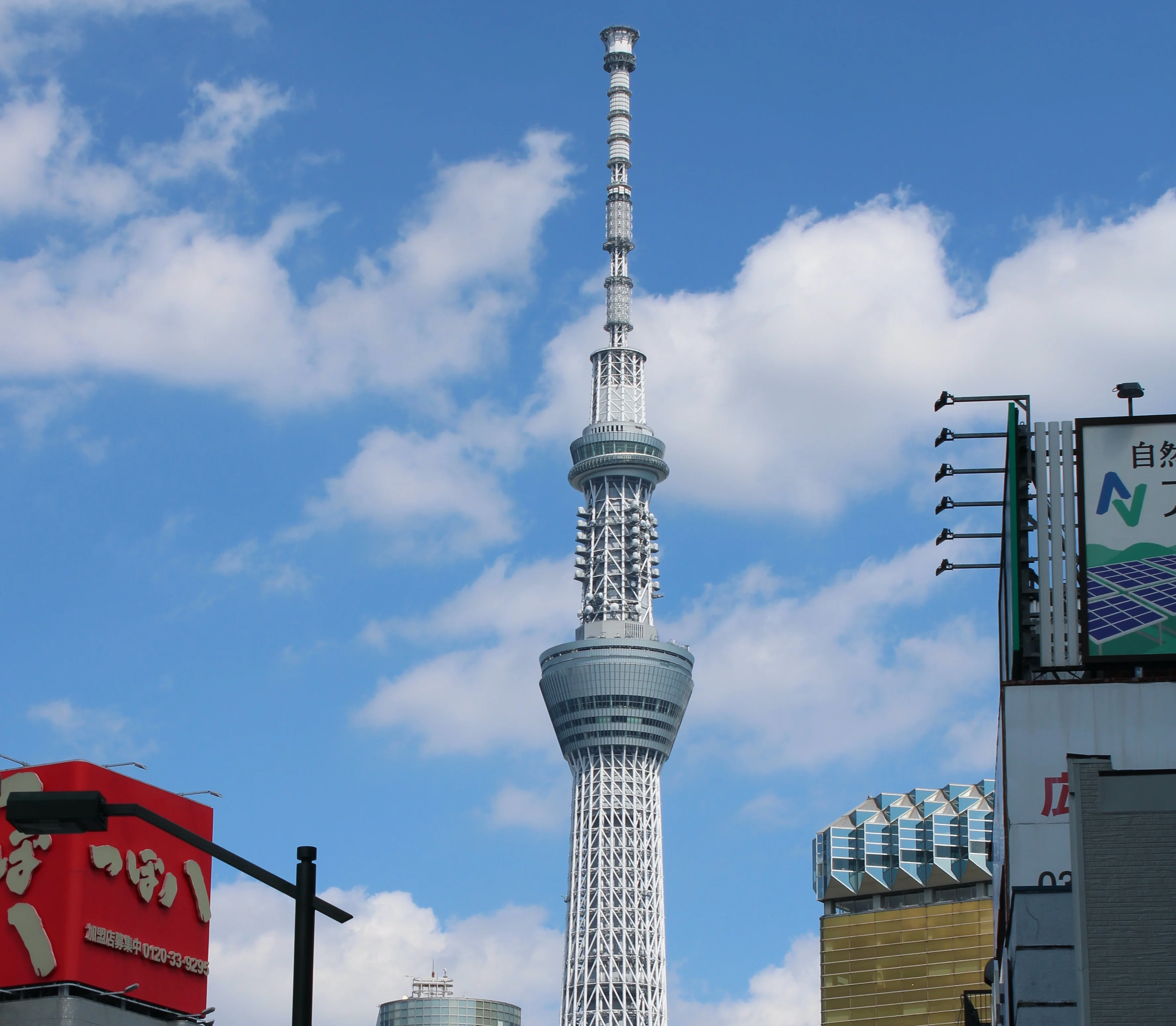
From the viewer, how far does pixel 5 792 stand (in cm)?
6800

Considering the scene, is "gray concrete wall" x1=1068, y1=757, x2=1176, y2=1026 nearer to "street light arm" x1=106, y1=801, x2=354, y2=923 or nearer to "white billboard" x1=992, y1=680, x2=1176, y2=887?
"white billboard" x1=992, y1=680, x2=1176, y2=887

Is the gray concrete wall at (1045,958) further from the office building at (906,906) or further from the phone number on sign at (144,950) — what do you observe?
the office building at (906,906)

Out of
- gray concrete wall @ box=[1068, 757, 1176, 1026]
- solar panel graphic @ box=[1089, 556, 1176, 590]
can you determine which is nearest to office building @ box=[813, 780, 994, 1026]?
solar panel graphic @ box=[1089, 556, 1176, 590]

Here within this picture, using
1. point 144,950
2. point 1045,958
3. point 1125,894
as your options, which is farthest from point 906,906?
point 1125,894

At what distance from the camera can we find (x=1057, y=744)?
5644cm

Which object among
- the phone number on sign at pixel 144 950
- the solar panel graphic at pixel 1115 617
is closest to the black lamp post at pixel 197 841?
the solar panel graphic at pixel 1115 617

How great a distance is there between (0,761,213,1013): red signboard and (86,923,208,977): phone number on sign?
37 millimetres

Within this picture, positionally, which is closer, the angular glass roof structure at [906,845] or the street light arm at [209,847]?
the street light arm at [209,847]

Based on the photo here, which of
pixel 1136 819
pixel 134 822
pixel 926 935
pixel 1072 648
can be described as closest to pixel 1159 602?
pixel 1072 648

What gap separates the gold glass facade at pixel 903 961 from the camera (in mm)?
179625

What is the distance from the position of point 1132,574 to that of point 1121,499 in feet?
7.59

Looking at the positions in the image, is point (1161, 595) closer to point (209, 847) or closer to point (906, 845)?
point (209, 847)

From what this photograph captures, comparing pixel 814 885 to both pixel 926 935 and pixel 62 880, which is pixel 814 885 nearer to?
pixel 926 935

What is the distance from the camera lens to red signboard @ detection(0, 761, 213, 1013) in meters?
66.1
